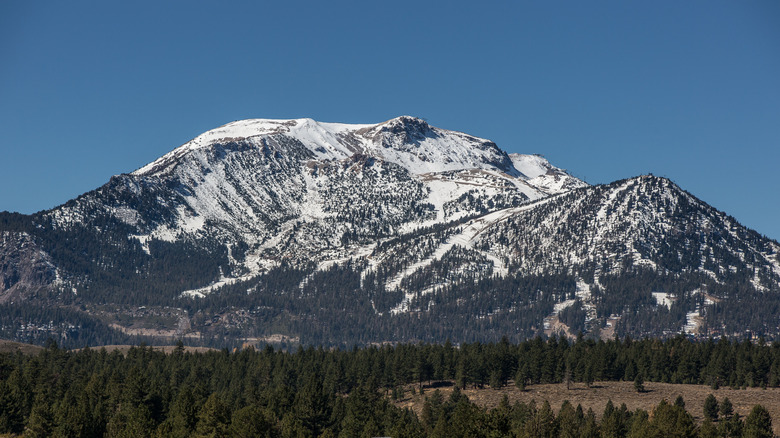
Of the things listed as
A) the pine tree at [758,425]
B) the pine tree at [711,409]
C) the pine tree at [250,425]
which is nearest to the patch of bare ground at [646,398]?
the pine tree at [711,409]

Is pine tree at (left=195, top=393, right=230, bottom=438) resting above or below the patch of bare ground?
below

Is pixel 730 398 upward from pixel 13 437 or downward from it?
upward

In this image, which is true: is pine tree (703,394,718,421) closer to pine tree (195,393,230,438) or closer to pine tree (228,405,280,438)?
pine tree (228,405,280,438)

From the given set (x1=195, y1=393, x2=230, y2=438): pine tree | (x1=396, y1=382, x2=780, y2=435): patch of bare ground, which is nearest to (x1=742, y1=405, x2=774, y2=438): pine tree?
(x1=396, y1=382, x2=780, y2=435): patch of bare ground

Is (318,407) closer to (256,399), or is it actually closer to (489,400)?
(256,399)

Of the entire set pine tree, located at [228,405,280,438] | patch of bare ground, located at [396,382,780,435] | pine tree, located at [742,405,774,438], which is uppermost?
patch of bare ground, located at [396,382,780,435]

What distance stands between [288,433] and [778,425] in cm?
8614

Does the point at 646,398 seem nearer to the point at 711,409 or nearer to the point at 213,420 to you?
the point at 711,409

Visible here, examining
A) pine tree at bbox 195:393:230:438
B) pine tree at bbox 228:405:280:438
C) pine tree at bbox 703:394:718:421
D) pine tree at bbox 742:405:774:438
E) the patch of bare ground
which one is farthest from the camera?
the patch of bare ground

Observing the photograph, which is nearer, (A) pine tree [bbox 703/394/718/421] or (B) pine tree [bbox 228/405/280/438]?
(B) pine tree [bbox 228/405/280/438]

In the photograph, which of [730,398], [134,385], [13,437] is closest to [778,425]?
[730,398]

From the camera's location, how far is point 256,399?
185 meters

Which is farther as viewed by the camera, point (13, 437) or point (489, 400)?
point (489, 400)

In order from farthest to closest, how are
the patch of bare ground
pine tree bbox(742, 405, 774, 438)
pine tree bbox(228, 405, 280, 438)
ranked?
the patch of bare ground, pine tree bbox(228, 405, 280, 438), pine tree bbox(742, 405, 774, 438)
